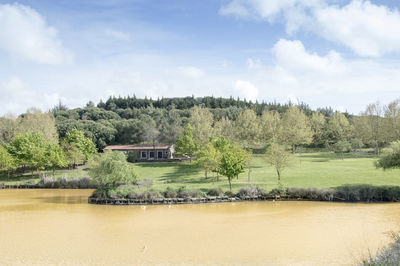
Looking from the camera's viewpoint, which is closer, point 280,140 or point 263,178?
point 263,178

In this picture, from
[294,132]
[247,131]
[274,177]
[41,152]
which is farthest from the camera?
[247,131]

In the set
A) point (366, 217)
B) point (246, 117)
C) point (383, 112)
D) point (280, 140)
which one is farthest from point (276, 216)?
point (383, 112)

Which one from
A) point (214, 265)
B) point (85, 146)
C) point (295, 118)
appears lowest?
point (214, 265)

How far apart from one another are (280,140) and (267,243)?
54323 millimetres

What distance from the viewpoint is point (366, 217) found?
97.1 feet

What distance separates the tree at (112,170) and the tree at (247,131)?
1575 inches

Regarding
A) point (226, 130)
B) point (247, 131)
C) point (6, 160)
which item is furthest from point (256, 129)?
point (6, 160)

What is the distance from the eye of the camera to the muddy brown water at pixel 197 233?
69.0 ft

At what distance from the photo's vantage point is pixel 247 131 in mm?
77938

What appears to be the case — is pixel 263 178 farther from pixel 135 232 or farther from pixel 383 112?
pixel 383 112

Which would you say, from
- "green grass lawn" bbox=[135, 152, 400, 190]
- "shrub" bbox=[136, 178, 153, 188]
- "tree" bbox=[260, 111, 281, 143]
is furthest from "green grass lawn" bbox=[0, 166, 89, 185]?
"tree" bbox=[260, 111, 281, 143]

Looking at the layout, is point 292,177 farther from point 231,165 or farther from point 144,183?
point 144,183

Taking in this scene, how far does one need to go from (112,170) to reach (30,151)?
91.4ft

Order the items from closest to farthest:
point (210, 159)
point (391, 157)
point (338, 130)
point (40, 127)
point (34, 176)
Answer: point (391, 157) < point (210, 159) < point (34, 176) < point (40, 127) < point (338, 130)
